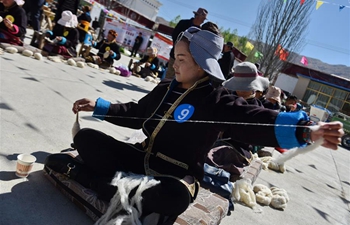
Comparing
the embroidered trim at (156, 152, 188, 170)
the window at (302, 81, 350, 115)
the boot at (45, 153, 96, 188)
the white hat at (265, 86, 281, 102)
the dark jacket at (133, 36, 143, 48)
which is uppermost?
the window at (302, 81, 350, 115)

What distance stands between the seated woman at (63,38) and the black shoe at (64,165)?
5.05m

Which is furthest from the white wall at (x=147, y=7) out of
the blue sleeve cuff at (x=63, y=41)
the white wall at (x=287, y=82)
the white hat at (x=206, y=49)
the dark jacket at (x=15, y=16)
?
the white hat at (x=206, y=49)

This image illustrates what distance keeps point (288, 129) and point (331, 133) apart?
19 cm

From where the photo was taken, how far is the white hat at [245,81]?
2781 millimetres

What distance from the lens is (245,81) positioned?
2848 millimetres

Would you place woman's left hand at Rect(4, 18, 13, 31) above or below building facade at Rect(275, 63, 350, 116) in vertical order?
below

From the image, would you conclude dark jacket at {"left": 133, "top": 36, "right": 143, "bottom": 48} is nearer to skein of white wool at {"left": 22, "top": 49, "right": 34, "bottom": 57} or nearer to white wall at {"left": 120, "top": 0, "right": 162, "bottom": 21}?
skein of white wool at {"left": 22, "top": 49, "right": 34, "bottom": 57}

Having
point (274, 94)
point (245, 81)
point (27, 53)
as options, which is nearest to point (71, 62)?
point (27, 53)

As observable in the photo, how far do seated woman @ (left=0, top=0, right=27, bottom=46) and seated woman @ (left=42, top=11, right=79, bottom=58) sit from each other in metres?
0.74

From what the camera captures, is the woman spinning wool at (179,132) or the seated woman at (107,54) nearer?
the woman spinning wool at (179,132)

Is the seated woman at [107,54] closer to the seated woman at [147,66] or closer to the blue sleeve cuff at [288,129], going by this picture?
the seated woman at [147,66]

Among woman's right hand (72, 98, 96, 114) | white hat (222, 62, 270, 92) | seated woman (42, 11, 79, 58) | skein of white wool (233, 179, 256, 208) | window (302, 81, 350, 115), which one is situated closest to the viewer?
woman's right hand (72, 98, 96, 114)

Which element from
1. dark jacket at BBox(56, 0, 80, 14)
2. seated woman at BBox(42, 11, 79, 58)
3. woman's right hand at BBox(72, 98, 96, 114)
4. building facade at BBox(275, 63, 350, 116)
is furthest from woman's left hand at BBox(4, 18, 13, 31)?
building facade at BBox(275, 63, 350, 116)

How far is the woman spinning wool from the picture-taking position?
1544 millimetres
